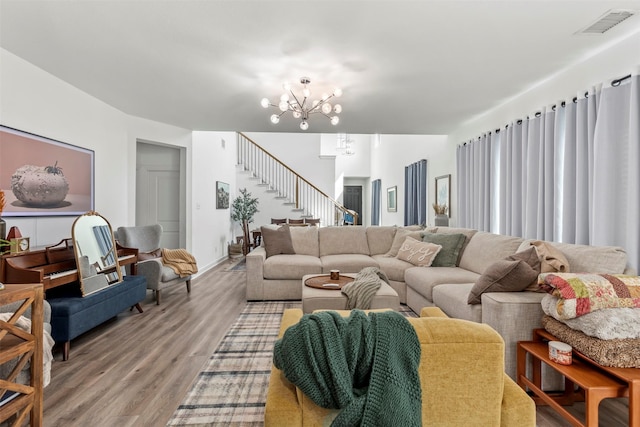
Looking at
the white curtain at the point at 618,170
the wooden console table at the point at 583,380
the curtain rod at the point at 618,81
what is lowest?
the wooden console table at the point at 583,380

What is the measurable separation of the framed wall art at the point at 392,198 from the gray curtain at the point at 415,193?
0.87m

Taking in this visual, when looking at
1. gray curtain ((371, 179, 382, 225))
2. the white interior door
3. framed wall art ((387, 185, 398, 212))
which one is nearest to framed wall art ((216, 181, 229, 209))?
the white interior door

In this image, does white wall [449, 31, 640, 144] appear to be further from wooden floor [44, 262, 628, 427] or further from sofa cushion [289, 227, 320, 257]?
sofa cushion [289, 227, 320, 257]

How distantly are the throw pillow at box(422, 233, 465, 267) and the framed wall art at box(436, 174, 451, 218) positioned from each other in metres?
1.63

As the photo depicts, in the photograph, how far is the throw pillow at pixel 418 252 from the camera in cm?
386

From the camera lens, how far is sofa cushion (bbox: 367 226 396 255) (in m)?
4.91

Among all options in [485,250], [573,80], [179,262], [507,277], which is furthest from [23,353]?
[573,80]

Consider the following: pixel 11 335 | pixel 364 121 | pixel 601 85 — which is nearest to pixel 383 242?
pixel 364 121

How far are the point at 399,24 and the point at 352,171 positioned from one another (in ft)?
30.9

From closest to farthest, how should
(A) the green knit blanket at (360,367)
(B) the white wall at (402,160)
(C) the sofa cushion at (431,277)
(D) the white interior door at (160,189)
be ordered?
1. (A) the green knit blanket at (360,367)
2. (C) the sofa cushion at (431,277)
3. (D) the white interior door at (160,189)
4. (B) the white wall at (402,160)

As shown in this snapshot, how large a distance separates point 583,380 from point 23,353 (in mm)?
2804

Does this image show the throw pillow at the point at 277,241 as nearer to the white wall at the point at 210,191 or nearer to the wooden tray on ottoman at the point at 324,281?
the wooden tray on ottoman at the point at 324,281

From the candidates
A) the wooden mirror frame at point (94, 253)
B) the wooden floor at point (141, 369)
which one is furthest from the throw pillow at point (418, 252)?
the wooden mirror frame at point (94, 253)

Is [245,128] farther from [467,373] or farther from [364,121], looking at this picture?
[467,373]
